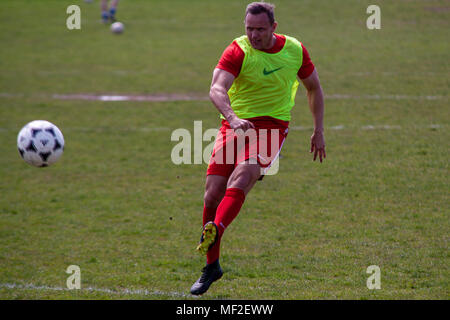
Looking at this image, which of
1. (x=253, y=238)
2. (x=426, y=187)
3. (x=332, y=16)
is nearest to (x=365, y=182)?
(x=426, y=187)

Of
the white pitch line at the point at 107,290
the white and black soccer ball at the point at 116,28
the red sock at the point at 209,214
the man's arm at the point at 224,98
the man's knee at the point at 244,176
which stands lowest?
the white pitch line at the point at 107,290

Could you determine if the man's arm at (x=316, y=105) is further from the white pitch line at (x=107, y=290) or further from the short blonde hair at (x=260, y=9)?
the white pitch line at (x=107, y=290)

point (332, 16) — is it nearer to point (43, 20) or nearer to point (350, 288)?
point (43, 20)

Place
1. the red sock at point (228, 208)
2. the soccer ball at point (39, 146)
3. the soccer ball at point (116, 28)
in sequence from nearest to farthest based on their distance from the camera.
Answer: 1. the red sock at point (228, 208)
2. the soccer ball at point (39, 146)
3. the soccer ball at point (116, 28)

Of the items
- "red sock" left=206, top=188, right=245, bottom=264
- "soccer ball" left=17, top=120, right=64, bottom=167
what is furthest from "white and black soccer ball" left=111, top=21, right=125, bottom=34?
"red sock" left=206, top=188, right=245, bottom=264

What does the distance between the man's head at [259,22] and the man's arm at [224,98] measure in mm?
464

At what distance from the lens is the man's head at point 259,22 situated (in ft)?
20.6

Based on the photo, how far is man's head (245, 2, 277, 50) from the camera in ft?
20.6

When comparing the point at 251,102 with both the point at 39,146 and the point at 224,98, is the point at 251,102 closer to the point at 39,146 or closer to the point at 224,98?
the point at 224,98

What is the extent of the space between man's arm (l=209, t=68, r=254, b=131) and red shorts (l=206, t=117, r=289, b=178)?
1.87 feet

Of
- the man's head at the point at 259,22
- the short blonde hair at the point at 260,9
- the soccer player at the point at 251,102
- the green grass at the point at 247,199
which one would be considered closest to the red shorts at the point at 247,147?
the soccer player at the point at 251,102

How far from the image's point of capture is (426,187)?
9688 millimetres

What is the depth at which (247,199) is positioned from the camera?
9688mm

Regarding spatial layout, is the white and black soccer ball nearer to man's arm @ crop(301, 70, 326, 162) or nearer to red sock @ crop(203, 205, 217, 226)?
man's arm @ crop(301, 70, 326, 162)
